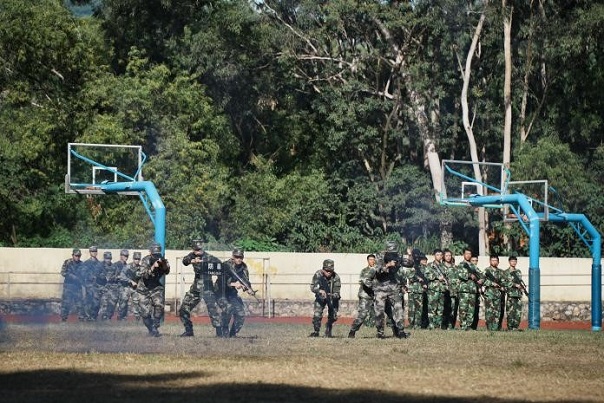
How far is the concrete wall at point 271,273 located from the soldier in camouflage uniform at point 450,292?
9991mm

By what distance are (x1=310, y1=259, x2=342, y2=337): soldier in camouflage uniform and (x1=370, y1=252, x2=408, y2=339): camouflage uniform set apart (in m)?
1.27

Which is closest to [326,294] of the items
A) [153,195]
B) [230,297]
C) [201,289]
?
[230,297]

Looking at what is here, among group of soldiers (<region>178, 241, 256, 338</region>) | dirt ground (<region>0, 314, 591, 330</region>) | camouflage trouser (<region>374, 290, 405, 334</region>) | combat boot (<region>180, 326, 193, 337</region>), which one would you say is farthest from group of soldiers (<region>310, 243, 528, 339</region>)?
combat boot (<region>180, 326, 193, 337</region>)

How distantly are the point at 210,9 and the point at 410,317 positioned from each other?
28.8 metres

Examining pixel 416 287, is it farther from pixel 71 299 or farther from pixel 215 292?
pixel 71 299

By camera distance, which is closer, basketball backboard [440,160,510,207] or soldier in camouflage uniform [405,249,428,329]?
soldier in camouflage uniform [405,249,428,329]

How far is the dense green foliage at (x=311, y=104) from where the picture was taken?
170ft

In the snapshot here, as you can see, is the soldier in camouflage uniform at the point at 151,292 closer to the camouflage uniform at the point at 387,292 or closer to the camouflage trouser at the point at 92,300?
the camouflage uniform at the point at 387,292

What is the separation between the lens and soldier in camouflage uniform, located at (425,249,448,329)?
108 feet

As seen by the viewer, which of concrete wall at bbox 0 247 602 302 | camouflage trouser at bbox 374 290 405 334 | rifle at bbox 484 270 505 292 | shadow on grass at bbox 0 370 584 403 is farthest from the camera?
concrete wall at bbox 0 247 602 302

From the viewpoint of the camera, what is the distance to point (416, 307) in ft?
109

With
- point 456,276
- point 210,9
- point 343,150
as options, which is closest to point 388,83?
point 343,150

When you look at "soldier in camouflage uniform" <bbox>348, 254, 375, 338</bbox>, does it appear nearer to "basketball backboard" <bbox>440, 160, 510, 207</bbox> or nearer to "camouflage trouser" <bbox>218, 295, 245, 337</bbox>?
"camouflage trouser" <bbox>218, 295, 245, 337</bbox>

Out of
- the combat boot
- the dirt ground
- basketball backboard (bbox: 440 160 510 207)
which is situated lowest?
the dirt ground
